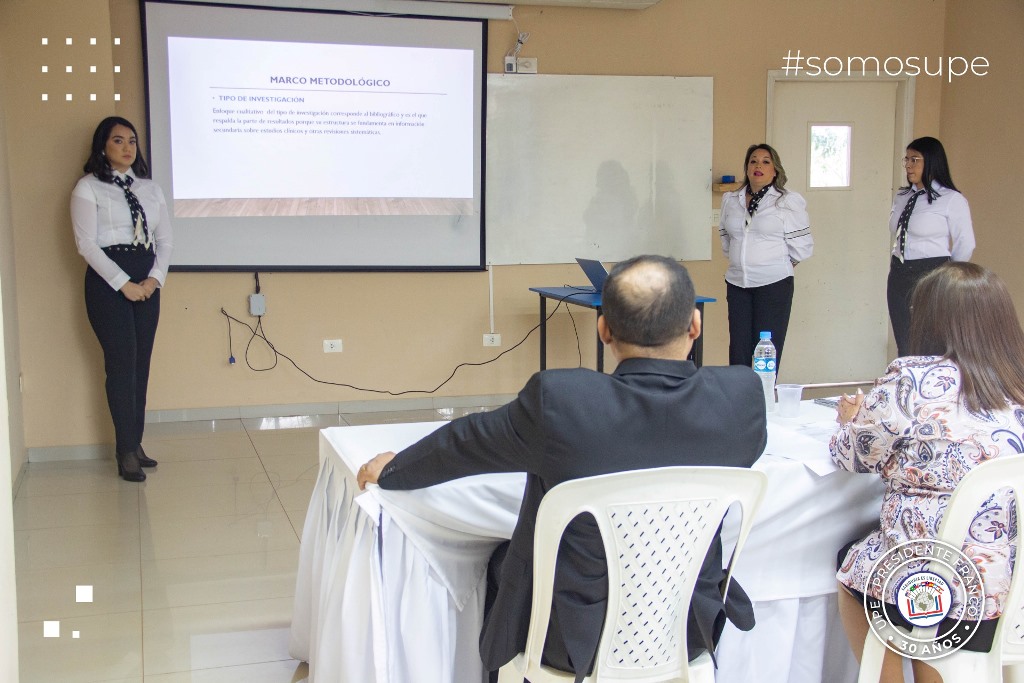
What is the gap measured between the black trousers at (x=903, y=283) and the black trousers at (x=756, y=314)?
1.91 ft

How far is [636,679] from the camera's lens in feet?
5.41

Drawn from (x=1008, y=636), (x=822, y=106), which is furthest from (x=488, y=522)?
(x=822, y=106)

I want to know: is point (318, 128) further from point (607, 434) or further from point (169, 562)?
point (607, 434)

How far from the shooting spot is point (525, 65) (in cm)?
571

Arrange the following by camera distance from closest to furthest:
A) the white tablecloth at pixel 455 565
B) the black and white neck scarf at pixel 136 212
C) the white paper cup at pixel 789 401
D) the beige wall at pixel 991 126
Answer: the white tablecloth at pixel 455 565
the white paper cup at pixel 789 401
the black and white neck scarf at pixel 136 212
the beige wall at pixel 991 126

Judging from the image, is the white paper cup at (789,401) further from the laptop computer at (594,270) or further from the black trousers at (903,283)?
the black trousers at (903,283)

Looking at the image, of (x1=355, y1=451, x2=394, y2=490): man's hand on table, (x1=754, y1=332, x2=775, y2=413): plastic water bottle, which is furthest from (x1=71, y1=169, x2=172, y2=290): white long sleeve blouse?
(x1=754, y1=332, x2=775, y2=413): plastic water bottle

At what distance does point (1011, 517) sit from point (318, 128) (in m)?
4.46

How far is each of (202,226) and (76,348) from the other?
3.55 feet

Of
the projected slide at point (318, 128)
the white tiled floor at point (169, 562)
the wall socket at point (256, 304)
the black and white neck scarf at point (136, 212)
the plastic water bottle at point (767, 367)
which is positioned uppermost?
the projected slide at point (318, 128)

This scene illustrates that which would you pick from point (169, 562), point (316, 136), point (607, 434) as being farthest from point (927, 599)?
point (316, 136)

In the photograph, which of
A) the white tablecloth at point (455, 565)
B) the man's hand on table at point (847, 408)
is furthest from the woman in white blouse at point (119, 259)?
the man's hand on table at point (847, 408)

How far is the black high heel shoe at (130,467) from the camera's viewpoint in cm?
425

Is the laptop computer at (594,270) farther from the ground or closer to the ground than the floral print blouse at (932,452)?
farther from the ground
